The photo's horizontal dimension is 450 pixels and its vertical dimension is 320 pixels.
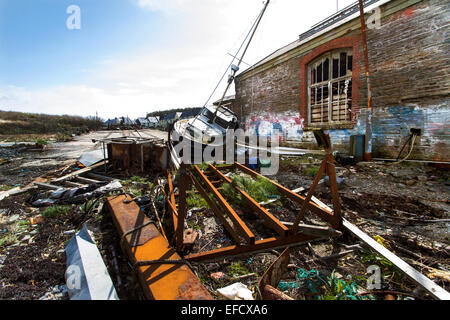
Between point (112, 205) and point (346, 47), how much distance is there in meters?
8.95

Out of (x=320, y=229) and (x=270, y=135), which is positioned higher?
(x=270, y=135)

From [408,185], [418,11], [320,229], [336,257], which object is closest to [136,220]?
[320,229]

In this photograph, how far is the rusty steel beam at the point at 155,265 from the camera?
4.91 ft

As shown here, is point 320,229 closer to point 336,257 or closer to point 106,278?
point 336,257

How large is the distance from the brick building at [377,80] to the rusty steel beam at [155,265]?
7082 mm

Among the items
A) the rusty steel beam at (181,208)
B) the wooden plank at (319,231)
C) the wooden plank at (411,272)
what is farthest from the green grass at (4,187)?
the wooden plank at (411,272)

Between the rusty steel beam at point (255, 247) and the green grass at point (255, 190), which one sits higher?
the green grass at point (255, 190)

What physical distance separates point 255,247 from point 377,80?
712 cm

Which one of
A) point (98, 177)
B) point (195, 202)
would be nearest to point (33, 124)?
point (98, 177)

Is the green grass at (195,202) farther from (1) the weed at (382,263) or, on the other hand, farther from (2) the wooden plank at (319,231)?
(1) the weed at (382,263)

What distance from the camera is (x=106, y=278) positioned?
5.85 feet

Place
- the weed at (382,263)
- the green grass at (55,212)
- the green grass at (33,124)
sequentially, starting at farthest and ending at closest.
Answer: the green grass at (33,124), the green grass at (55,212), the weed at (382,263)

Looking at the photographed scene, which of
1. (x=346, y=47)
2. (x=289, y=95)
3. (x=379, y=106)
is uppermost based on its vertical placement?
(x=346, y=47)

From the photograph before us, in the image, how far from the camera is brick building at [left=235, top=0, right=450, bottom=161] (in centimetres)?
525
